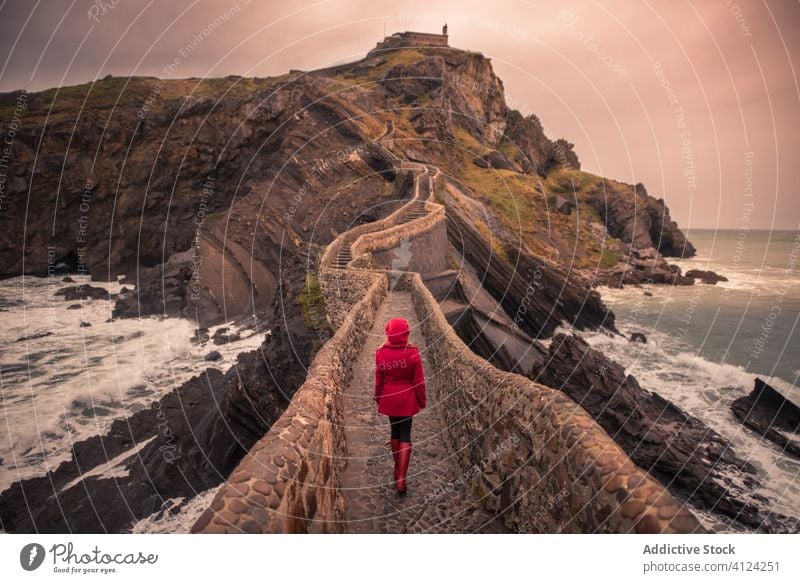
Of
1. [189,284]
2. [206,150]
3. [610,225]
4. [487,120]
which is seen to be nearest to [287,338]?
[189,284]

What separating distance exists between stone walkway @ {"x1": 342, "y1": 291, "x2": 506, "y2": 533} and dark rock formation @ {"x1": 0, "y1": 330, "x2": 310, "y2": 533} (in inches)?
563

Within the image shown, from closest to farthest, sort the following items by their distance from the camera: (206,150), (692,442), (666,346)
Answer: (692,442), (666,346), (206,150)

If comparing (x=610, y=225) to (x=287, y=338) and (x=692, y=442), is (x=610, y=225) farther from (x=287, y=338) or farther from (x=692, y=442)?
(x=287, y=338)

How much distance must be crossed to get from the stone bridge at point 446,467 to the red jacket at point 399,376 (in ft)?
3.39

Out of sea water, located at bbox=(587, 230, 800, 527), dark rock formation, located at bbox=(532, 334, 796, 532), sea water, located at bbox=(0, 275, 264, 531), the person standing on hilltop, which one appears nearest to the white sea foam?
sea water, located at bbox=(0, 275, 264, 531)

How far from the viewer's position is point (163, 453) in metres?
20.9

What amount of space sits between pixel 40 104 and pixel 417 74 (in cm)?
6595

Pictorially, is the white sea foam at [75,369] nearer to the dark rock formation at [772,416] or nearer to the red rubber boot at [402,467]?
the red rubber boot at [402,467]

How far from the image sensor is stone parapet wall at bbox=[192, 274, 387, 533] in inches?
142

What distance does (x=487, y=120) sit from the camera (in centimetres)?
9638

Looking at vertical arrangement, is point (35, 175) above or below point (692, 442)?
above

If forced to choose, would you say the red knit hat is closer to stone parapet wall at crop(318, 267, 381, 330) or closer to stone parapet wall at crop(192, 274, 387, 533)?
stone parapet wall at crop(192, 274, 387, 533)

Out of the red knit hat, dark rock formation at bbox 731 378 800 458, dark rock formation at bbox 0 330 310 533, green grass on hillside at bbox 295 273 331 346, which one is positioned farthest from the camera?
green grass on hillside at bbox 295 273 331 346

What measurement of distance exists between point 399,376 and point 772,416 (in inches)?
1220
